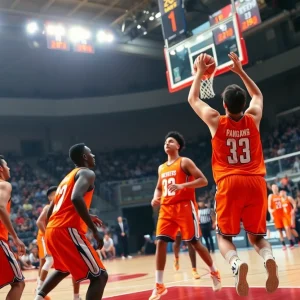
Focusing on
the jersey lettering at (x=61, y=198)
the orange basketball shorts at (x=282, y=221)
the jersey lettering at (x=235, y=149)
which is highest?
the jersey lettering at (x=235, y=149)

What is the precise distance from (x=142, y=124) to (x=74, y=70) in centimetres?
536

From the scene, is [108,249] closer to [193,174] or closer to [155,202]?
[155,202]

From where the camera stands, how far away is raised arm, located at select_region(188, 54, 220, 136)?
4.00 m

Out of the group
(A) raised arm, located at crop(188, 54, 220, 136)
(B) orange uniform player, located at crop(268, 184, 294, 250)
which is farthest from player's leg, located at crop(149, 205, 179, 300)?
(B) orange uniform player, located at crop(268, 184, 294, 250)

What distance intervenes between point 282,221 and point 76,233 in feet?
33.9

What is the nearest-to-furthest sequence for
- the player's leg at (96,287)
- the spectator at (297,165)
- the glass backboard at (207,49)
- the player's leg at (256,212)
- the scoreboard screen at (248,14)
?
1. the player's leg at (96,287)
2. the player's leg at (256,212)
3. the glass backboard at (207,49)
4. the scoreboard screen at (248,14)
5. the spectator at (297,165)

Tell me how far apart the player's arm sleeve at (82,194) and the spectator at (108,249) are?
1515 cm

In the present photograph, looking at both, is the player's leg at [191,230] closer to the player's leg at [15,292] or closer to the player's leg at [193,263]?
the player's leg at [193,263]

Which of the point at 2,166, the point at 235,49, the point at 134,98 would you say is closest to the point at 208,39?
the point at 235,49

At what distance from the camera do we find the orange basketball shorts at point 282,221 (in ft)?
42.9

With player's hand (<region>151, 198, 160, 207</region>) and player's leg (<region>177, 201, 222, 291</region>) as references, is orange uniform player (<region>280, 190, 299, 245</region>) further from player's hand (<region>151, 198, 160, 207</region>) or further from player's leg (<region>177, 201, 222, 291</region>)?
player's hand (<region>151, 198, 160, 207</region>)

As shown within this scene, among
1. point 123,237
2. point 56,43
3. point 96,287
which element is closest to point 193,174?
point 96,287

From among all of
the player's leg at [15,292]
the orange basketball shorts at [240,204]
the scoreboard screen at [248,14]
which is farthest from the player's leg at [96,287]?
the scoreboard screen at [248,14]

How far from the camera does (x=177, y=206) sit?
6.07 m
